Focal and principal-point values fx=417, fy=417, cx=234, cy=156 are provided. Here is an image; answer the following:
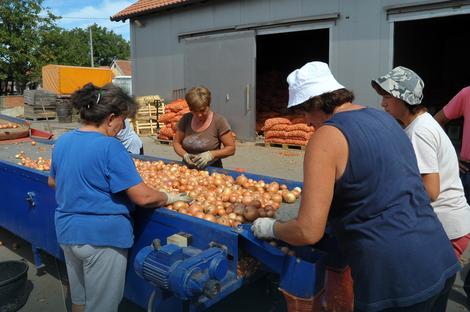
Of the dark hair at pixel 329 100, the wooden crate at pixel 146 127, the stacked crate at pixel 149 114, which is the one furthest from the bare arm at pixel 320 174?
the wooden crate at pixel 146 127

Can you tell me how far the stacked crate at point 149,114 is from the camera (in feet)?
48.2

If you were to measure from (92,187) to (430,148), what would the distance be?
1.94 m

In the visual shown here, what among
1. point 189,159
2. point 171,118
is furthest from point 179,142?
point 171,118

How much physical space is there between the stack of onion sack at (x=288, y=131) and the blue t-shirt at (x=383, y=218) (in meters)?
8.66

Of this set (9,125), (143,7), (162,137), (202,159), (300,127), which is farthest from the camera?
(143,7)

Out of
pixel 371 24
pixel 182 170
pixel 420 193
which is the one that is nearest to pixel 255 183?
pixel 182 170

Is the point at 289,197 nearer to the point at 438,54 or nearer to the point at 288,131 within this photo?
the point at 288,131

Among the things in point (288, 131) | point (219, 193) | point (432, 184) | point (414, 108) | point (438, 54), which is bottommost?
point (219, 193)

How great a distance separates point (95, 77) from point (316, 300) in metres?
27.7

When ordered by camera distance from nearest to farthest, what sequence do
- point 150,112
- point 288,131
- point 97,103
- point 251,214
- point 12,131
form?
point 97,103 < point 251,214 < point 12,131 < point 288,131 < point 150,112

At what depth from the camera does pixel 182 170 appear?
4102mm

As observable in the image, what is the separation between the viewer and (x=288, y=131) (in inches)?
432

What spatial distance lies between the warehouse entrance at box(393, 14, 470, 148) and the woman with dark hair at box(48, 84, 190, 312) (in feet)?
38.5

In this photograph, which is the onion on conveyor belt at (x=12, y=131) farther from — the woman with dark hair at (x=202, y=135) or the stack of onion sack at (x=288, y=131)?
the stack of onion sack at (x=288, y=131)
